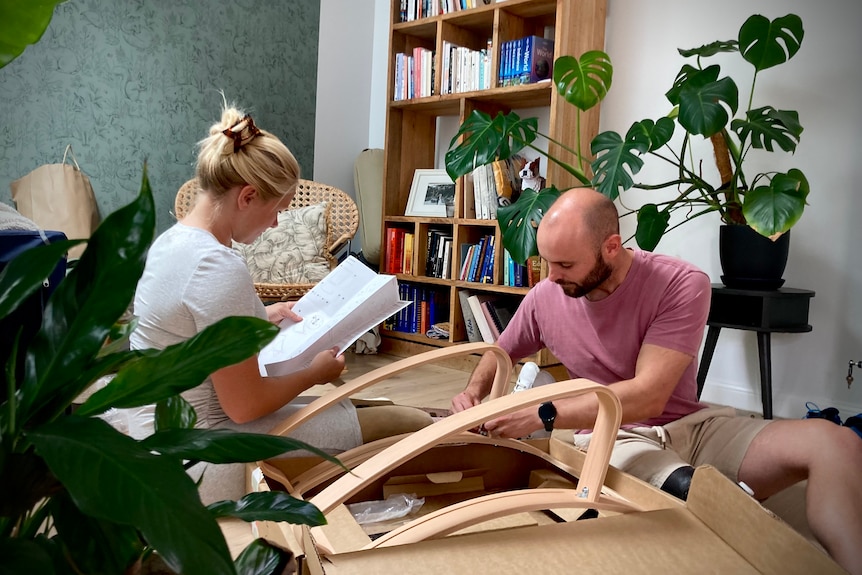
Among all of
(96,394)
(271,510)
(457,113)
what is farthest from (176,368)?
(457,113)

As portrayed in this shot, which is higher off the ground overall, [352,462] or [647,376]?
[647,376]

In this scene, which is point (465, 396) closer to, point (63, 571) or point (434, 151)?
point (63, 571)

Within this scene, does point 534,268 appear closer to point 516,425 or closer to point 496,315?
point 496,315

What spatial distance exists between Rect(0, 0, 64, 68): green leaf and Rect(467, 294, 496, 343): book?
10.4 ft

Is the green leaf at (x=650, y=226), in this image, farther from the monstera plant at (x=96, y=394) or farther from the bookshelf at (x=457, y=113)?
the monstera plant at (x=96, y=394)

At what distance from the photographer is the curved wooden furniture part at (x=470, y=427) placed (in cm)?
84

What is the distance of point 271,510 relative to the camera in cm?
47

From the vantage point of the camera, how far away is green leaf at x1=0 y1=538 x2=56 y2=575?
0.30 meters

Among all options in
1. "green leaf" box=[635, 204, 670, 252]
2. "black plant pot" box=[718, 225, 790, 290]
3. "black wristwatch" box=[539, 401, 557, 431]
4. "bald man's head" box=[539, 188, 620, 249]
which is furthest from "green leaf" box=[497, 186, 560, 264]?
"black wristwatch" box=[539, 401, 557, 431]

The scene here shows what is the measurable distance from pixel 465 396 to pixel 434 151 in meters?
2.87

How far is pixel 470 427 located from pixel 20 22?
0.66 m

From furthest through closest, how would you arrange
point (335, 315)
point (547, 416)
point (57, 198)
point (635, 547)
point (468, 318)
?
point (468, 318), point (57, 198), point (335, 315), point (547, 416), point (635, 547)

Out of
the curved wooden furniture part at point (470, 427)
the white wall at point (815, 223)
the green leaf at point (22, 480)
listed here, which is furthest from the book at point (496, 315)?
the green leaf at point (22, 480)

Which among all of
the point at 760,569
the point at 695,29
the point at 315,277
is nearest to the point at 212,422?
the point at 760,569
